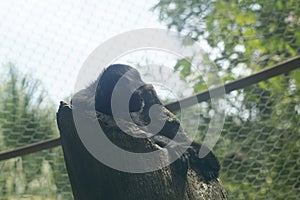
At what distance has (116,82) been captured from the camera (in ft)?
1.98

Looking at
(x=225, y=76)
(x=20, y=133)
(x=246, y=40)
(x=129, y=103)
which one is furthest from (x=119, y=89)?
(x=246, y=40)

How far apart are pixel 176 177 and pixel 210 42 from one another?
109cm

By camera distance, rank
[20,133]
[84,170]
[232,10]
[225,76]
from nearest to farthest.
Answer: [84,170] → [20,133] → [225,76] → [232,10]

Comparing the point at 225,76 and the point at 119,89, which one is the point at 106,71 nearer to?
the point at 119,89

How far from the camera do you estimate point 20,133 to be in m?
1.42

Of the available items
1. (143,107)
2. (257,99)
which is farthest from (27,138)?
(143,107)

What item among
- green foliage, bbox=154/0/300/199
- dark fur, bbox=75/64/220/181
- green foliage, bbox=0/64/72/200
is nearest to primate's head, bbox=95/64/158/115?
dark fur, bbox=75/64/220/181

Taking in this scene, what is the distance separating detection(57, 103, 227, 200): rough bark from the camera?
55 centimetres

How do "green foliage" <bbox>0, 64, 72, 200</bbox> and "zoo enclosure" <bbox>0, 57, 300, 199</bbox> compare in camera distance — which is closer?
"green foliage" <bbox>0, 64, 72, 200</bbox>

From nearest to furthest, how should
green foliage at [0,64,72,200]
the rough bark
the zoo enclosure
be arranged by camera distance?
the rough bark, green foliage at [0,64,72,200], the zoo enclosure

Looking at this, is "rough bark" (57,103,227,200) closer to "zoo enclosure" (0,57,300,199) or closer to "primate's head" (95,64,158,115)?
"primate's head" (95,64,158,115)

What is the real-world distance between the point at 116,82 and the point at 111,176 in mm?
104

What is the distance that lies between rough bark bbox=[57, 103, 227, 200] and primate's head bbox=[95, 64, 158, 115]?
0.03 m

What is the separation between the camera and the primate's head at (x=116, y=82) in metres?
0.59
